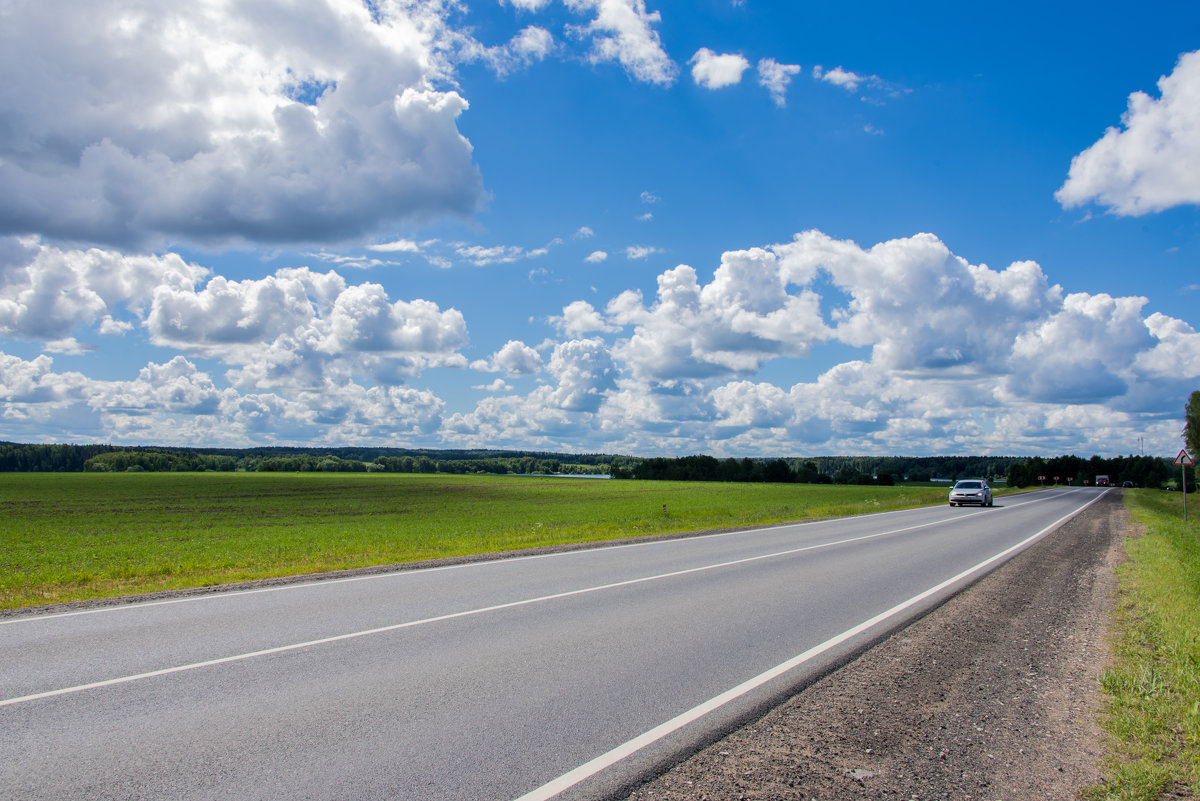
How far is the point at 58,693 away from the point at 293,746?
8.48 ft

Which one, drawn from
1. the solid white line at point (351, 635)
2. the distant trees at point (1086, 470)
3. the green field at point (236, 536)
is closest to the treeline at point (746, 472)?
the distant trees at point (1086, 470)

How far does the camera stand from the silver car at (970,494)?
3759 cm

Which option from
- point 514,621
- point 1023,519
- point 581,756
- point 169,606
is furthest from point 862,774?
point 1023,519

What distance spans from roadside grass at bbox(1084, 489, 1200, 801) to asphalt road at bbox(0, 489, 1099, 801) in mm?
2218

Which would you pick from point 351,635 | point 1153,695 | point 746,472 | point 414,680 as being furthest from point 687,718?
point 746,472

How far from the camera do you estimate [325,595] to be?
10.0 metres

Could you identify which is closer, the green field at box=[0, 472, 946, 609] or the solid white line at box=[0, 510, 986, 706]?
the solid white line at box=[0, 510, 986, 706]

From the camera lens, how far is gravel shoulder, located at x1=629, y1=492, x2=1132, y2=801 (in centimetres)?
408

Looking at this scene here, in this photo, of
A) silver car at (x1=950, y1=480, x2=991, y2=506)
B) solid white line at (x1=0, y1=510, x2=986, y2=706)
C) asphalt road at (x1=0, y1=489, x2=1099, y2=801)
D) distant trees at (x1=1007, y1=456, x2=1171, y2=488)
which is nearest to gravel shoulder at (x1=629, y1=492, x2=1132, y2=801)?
asphalt road at (x1=0, y1=489, x2=1099, y2=801)

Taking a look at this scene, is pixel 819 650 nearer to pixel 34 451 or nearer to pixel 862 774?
pixel 862 774

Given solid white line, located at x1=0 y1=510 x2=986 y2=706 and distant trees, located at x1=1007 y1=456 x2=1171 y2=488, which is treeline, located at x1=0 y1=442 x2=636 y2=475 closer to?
distant trees, located at x1=1007 y1=456 x2=1171 y2=488

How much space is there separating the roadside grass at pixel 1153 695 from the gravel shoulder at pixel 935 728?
6.3 inches

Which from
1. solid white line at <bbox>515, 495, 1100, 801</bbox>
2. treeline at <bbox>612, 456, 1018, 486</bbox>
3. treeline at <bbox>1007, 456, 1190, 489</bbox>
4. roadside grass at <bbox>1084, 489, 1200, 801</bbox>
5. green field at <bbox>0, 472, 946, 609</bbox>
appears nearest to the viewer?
solid white line at <bbox>515, 495, 1100, 801</bbox>

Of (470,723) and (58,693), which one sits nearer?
(470,723)
